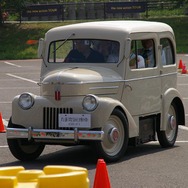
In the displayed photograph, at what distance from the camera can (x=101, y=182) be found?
7902 mm

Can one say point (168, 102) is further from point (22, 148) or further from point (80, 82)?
point (22, 148)

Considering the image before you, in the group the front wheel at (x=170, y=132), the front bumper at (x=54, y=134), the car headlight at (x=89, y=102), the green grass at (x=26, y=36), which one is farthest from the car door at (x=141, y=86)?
the green grass at (x=26, y=36)

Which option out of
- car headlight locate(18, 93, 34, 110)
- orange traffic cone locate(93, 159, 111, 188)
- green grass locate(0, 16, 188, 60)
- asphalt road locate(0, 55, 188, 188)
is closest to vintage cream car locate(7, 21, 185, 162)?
car headlight locate(18, 93, 34, 110)

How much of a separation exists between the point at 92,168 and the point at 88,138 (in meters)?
0.42

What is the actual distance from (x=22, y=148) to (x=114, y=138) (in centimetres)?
138

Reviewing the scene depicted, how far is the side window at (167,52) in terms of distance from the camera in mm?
13578

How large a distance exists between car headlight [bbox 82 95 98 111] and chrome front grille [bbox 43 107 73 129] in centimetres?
26

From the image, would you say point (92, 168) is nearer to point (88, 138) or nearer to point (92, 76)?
point (88, 138)

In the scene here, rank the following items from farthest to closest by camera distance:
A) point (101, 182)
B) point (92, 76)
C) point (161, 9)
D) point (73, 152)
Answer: point (161, 9), point (73, 152), point (92, 76), point (101, 182)

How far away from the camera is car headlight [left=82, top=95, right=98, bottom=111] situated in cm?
1141

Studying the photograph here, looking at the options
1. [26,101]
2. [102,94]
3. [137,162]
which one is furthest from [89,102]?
[137,162]

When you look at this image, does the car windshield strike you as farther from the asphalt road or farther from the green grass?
the green grass

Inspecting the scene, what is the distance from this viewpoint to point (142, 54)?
13000mm

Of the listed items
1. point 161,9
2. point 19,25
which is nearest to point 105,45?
point 19,25
